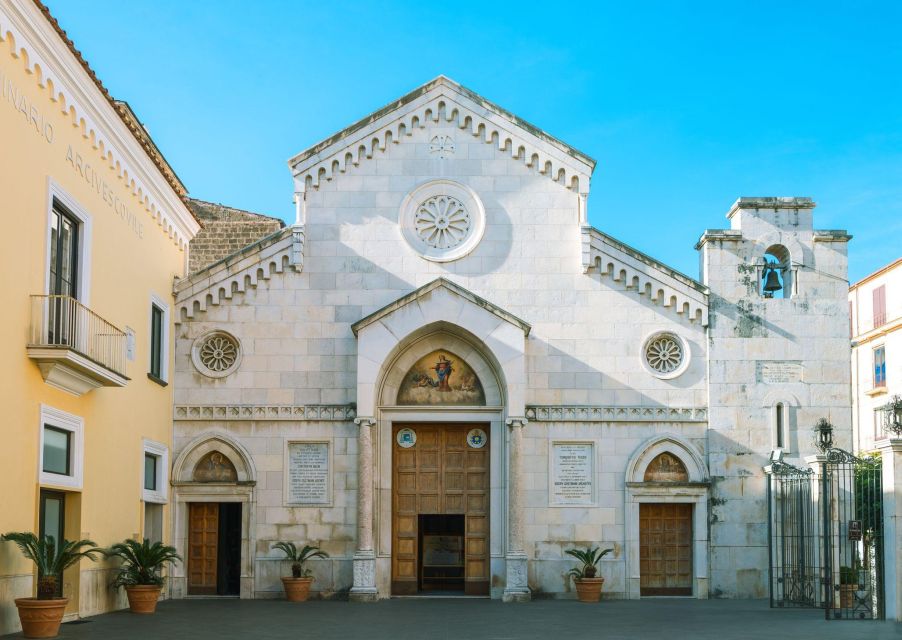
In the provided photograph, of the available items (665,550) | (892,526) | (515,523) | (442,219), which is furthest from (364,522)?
(892,526)

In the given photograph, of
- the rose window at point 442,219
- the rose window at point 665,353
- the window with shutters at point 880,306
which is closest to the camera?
the rose window at point 665,353

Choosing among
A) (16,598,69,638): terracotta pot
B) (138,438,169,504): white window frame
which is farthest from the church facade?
(16,598,69,638): terracotta pot

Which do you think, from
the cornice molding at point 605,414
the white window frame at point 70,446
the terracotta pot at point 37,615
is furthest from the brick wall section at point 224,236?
the terracotta pot at point 37,615

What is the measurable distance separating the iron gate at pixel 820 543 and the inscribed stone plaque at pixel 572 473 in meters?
4.07

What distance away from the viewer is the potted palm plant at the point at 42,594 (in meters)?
16.9

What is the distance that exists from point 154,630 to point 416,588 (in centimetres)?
908

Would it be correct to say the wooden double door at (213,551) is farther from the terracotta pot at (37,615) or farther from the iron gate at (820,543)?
the iron gate at (820,543)

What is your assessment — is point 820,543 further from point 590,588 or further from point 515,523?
point 515,523

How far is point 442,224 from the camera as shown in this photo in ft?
89.8

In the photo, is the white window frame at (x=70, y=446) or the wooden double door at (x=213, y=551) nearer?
the white window frame at (x=70, y=446)

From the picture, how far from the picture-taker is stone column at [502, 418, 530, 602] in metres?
25.4

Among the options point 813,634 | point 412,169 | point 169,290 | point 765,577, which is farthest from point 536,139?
point 813,634

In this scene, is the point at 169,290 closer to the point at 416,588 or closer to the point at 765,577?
the point at 416,588

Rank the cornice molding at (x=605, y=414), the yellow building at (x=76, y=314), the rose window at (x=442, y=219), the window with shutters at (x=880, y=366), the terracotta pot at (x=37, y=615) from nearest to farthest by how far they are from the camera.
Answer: the terracotta pot at (x=37, y=615), the yellow building at (x=76, y=314), the cornice molding at (x=605, y=414), the rose window at (x=442, y=219), the window with shutters at (x=880, y=366)
